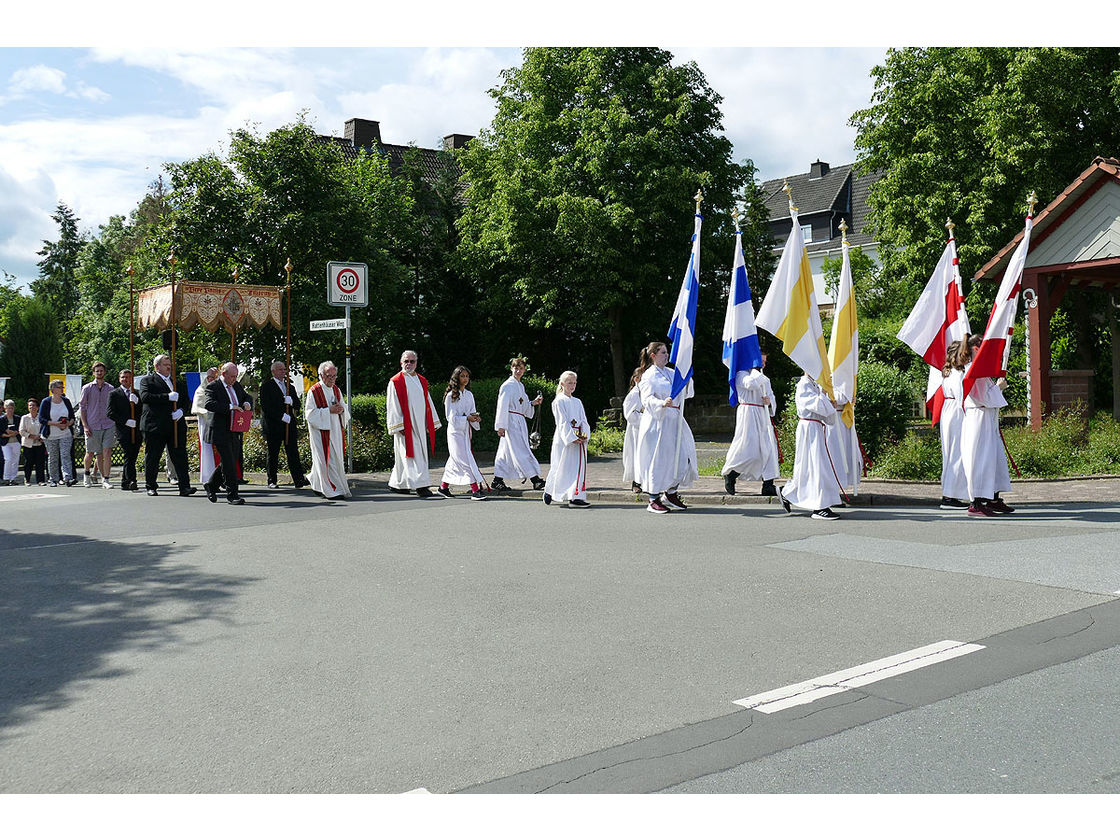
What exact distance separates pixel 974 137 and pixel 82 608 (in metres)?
26.9

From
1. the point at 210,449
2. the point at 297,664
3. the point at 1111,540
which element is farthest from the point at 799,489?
the point at 210,449

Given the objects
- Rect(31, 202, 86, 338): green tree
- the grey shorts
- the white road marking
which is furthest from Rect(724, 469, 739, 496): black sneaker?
Rect(31, 202, 86, 338): green tree

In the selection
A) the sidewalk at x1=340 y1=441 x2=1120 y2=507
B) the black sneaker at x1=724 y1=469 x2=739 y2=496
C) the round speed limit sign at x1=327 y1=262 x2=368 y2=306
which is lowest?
the sidewalk at x1=340 y1=441 x2=1120 y2=507

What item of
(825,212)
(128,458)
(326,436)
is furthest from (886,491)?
(825,212)

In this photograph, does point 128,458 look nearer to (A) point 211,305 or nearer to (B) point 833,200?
(A) point 211,305

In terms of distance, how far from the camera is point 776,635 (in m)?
6.30

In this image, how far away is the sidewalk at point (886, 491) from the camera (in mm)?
13336

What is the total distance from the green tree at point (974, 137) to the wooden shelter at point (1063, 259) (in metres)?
6.22

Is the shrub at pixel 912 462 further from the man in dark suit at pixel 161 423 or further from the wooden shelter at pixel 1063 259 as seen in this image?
the man in dark suit at pixel 161 423

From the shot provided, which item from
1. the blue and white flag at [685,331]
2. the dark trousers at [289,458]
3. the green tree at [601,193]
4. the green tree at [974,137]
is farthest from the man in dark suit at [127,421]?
the green tree at [974,137]

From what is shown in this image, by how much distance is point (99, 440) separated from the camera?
61.9ft

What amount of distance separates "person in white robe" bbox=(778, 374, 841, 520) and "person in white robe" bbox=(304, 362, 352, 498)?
6965 millimetres

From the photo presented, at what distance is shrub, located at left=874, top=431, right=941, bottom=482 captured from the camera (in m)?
15.5

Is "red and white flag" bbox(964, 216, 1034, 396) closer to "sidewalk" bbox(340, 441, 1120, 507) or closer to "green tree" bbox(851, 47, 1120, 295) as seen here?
"sidewalk" bbox(340, 441, 1120, 507)
